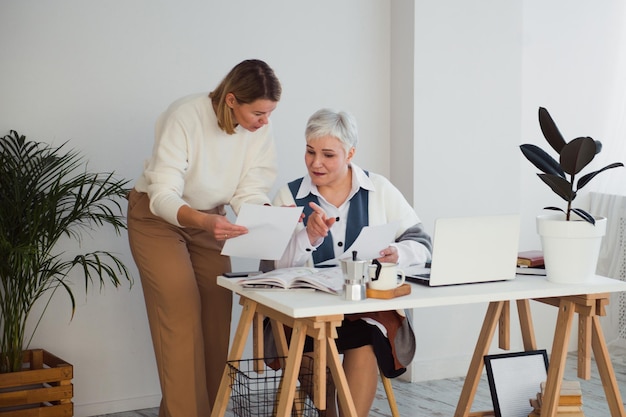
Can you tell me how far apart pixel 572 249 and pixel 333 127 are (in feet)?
3.20

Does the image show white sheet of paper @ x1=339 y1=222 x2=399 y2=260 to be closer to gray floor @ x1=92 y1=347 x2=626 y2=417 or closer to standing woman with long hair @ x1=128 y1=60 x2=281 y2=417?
standing woman with long hair @ x1=128 y1=60 x2=281 y2=417

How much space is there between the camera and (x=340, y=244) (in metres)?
3.35

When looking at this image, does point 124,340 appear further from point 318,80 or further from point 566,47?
point 566,47

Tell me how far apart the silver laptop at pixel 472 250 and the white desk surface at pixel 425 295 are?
3 centimetres

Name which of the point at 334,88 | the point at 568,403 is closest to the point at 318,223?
the point at 568,403

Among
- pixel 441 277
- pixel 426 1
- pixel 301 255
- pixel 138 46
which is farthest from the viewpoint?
pixel 426 1

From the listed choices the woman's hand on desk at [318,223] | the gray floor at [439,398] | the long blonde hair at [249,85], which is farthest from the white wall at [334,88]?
the woman's hand on desk at [318,223]

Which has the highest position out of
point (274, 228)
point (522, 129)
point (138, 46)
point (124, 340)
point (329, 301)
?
point (138, 46)

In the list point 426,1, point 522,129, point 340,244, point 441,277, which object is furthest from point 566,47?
point 441,277

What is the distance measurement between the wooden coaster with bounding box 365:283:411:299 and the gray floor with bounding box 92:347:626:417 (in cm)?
151

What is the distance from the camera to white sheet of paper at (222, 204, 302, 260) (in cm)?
279

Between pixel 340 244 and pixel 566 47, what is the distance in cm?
243

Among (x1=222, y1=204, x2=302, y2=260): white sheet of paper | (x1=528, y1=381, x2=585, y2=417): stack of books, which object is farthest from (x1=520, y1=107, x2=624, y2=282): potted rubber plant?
(x1=222, y1=204, x2=302, y2=260): white sheet of paper

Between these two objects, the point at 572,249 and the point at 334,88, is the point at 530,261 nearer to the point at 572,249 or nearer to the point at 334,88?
the point at 572,249
